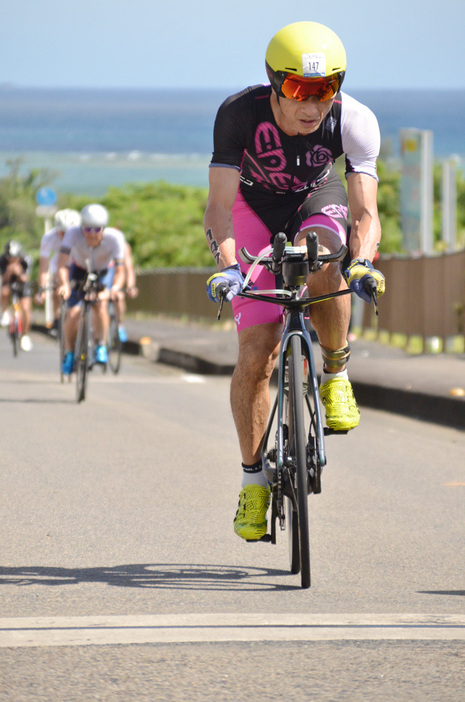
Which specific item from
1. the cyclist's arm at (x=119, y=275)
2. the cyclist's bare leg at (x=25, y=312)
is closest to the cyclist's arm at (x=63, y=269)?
the cyclist's arm at (x=119, y=275)

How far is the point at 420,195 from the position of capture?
2130 centimetres

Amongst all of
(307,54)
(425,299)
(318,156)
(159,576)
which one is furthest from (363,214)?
(425,299)

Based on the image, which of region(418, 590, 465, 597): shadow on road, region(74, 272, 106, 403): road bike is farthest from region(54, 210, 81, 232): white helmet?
region(418, 590, 465, 597): shadow on road

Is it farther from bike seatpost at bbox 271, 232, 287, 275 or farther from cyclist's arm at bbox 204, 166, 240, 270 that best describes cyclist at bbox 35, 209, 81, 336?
bike seatpost at bbox 271, 232, 287, 275

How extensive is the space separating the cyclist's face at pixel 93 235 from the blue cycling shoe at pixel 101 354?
1071mm

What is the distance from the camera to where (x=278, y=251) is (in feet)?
16.8

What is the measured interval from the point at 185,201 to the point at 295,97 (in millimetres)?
93188

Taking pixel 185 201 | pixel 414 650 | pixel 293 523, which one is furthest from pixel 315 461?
pixel 185 201

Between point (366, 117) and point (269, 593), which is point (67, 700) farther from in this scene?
point (366, 117)

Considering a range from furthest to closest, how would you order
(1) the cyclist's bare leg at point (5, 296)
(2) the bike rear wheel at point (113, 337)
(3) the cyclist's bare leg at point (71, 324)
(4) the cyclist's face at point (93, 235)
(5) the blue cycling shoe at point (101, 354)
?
(1) the cyclist's bare leg at point (5, 296)
(2) the bike rear wheel at point (113, 337)
(4) the cyclist's face at point (93, 235)
(3) the cyclist's bare leg at point (71, 324)
(5) the blue cycling shoe at point (101, 354)

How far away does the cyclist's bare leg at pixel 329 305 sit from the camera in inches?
216

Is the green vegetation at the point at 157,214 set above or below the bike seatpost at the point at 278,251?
below

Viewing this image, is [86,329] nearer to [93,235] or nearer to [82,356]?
[82,356]

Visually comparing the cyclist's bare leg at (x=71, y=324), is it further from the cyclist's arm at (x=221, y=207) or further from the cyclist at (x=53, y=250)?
the cyclist's arm at (x=221, y=207)
